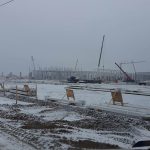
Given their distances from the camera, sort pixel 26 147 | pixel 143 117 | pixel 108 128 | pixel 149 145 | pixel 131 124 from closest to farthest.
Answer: pixel 149 145 → pixel 26 147 → pixel 108 128 → pixel 131 124 → pixel 143 117

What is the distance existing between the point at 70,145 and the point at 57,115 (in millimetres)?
9336

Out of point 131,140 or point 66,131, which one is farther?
point 66,131

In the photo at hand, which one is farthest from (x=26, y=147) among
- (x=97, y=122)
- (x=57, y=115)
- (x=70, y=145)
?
(x=57, y=115)

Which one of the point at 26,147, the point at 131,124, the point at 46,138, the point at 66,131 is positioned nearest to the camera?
the point at 26,147

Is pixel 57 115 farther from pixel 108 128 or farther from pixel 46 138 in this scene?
pixel 46 138

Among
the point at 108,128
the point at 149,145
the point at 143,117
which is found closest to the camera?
the point at 149,145

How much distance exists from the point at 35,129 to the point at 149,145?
282 inches

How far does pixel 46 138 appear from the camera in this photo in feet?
41.5

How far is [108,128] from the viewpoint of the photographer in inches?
624

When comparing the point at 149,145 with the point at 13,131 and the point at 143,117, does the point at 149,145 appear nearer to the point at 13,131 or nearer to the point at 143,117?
the point at 13,131

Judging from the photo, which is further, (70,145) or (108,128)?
(108,128)

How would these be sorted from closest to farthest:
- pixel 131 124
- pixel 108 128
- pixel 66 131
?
pixel 66 131, pixel 108 128, pixel 131 124

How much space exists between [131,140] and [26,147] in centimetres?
346

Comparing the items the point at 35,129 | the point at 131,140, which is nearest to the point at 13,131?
the point at 35,129
